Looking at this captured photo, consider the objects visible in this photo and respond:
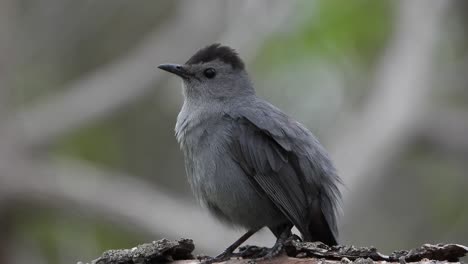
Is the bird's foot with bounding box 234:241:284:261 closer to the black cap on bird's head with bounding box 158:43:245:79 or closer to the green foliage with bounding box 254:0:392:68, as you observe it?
the black cap on bird's head with bounding box 158:43:245:79

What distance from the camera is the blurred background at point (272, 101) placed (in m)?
9.95

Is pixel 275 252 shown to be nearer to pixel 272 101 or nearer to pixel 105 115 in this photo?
pixel 105 115

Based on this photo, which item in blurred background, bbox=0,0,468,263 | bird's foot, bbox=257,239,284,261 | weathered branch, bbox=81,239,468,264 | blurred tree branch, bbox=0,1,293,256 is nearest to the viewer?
weathered branch, bbox=81,239,468,264

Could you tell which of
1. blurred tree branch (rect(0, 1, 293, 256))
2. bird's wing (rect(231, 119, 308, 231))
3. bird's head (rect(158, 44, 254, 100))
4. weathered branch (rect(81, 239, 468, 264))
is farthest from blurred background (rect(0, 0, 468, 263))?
weathered branch (rect(81, 239, 468, 264))

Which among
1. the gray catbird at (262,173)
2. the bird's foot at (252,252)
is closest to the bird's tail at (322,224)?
the gray catbird at (262,173)

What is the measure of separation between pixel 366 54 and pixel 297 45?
116 centimetres

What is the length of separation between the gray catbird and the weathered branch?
0.44m

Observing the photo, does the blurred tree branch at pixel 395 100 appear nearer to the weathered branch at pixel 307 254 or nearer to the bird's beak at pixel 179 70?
the bird's beak at pixel 179 70

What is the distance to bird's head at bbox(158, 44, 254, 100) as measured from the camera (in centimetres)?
671

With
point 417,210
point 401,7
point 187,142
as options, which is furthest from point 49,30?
point 187,142

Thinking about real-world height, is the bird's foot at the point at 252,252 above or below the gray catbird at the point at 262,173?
below

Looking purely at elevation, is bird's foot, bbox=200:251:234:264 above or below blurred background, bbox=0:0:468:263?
below

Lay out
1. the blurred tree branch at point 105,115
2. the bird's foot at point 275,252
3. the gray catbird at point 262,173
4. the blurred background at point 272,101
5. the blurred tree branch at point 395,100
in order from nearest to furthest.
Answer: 1. the bird's foot at point 275,252
2. the gray catbird at point 262,173
3. the blurred tree branch at point 395,100
4. the blurred background at point 272,101
5. the blurred tree branch at point 105,115

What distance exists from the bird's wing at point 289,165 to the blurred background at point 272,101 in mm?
3144
